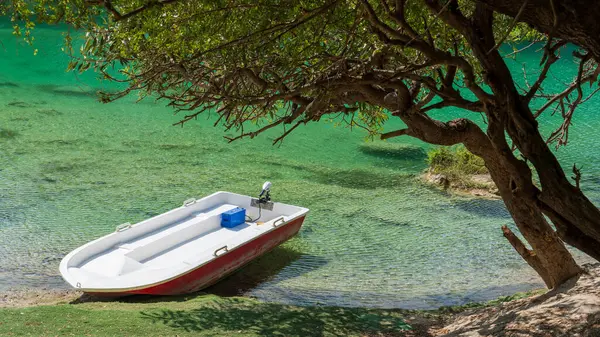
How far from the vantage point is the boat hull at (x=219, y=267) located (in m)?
9.64

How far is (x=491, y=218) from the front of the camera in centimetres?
1411

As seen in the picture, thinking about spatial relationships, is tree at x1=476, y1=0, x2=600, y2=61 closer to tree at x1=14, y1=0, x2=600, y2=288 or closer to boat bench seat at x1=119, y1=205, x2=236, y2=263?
tree at x1=14, y1=0, x2=600, y2=288

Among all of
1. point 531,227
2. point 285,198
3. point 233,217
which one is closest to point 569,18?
point 531,227

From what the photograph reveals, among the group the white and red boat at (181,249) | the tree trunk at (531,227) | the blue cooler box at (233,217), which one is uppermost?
the tree trunk at (531,227)

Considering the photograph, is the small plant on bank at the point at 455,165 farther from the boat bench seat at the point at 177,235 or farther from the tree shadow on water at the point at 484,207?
the boat bench seat at the point at 177,235

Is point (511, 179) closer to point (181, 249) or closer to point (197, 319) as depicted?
point (197, 319)

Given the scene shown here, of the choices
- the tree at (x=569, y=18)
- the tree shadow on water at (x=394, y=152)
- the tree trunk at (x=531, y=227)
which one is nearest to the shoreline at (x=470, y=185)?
the tree shadow on water at (x=394, y=152)

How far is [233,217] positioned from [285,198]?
2.52 m

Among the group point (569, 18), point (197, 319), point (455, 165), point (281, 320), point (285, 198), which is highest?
point (569, 18)

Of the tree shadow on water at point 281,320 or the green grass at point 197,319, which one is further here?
the tree shadow on water at point 281,320

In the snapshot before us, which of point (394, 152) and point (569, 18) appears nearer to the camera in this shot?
point (569, 18)

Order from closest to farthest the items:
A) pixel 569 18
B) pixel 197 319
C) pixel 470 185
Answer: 1. pixel 569 18
2. pixel 197 319
3. pixel 470 185

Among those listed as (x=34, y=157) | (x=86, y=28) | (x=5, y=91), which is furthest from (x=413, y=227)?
(x=5, y=91)

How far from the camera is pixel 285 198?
1484cm
